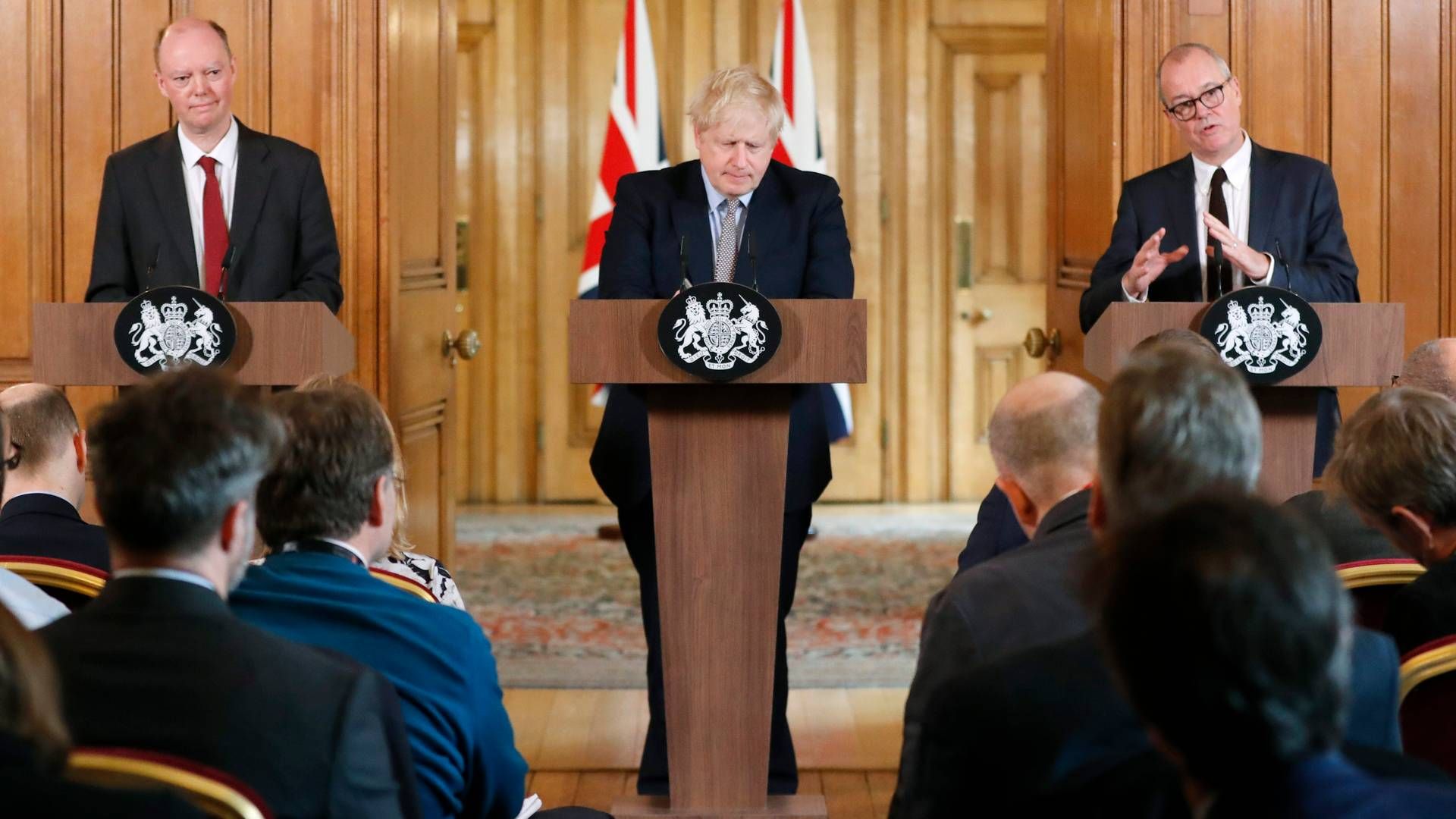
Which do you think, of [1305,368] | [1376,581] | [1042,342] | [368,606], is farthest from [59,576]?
[1042,342]

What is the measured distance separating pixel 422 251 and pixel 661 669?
2.10 meters

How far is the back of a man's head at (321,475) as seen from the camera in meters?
2.04

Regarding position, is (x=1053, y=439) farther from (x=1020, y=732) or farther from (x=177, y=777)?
(x=177, y=777)

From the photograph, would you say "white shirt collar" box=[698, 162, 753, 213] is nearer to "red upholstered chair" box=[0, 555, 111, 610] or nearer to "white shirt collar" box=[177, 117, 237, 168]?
"white shirt collar" box=[177, 117, 237, 168]

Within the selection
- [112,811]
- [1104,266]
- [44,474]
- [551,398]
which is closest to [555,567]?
[551,398]

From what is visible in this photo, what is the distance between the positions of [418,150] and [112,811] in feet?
13.9

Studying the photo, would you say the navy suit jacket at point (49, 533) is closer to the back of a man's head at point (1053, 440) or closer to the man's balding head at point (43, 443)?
the man's balding head at point (43, 443)

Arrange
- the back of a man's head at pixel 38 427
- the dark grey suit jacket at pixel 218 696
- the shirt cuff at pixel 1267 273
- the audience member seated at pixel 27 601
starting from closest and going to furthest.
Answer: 1. the dark grey suit jacket at pixel 218 696
2. the audience member seated at pixel 27 601
3. the back of a man's head at pixel 38 427
4. the shirt cuff at pixel 1267 273

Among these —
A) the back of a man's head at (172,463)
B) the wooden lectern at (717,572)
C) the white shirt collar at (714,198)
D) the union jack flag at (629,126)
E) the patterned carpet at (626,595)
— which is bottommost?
the patterned carpet at (626,595)

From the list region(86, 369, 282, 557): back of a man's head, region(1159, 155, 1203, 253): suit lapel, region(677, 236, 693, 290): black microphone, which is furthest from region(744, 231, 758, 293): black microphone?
region(86, 369, 282, 557): back of a man's head

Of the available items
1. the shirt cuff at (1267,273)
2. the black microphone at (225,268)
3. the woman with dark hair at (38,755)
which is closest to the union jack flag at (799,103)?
the black microphone at (225,268)

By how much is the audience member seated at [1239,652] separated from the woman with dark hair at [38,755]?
682 mm

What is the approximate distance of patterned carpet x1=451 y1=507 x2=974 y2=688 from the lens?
5352mm

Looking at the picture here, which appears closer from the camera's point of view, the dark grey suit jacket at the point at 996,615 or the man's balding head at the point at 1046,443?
the dark grey suit jacket at the point at 996,615
